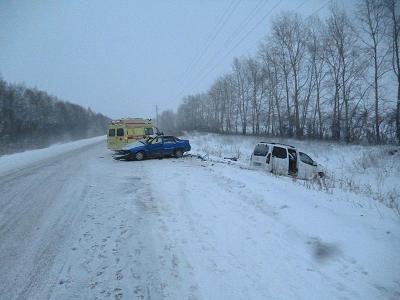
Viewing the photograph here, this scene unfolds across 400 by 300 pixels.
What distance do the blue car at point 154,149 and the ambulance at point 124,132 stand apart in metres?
3.51

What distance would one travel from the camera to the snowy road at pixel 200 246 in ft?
14.9

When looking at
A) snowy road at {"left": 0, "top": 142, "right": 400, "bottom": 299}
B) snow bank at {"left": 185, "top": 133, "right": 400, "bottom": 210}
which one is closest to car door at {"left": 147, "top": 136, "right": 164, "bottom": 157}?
snow bank at {"left": 185, "top": 133, "right": 400, "bottom": 210}

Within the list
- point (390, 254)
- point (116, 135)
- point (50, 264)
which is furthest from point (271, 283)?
point (116, 135)

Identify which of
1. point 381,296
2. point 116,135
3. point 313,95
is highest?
point 313,95

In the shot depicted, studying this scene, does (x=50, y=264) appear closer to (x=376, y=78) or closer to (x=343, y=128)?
(x=376, y=78)

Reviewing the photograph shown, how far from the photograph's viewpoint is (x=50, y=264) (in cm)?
528

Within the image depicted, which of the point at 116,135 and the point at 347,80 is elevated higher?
the point at 347,80

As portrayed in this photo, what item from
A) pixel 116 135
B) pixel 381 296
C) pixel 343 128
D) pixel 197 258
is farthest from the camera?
pixel 343 128

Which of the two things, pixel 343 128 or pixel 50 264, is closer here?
Answer: pixel 50 264

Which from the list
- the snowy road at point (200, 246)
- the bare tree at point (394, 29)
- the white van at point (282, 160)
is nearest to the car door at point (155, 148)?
the white van at point (282, 160)

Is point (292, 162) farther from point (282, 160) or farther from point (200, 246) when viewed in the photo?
point (200, 246)

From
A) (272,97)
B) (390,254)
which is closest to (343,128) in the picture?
(272,97)

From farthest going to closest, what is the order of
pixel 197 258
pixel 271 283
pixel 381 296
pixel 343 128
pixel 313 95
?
pixel 313 95, pixel 343 128, pixel 197 258, pixel 271 283, pixel 381 296

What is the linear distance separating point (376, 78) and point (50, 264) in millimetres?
33700
